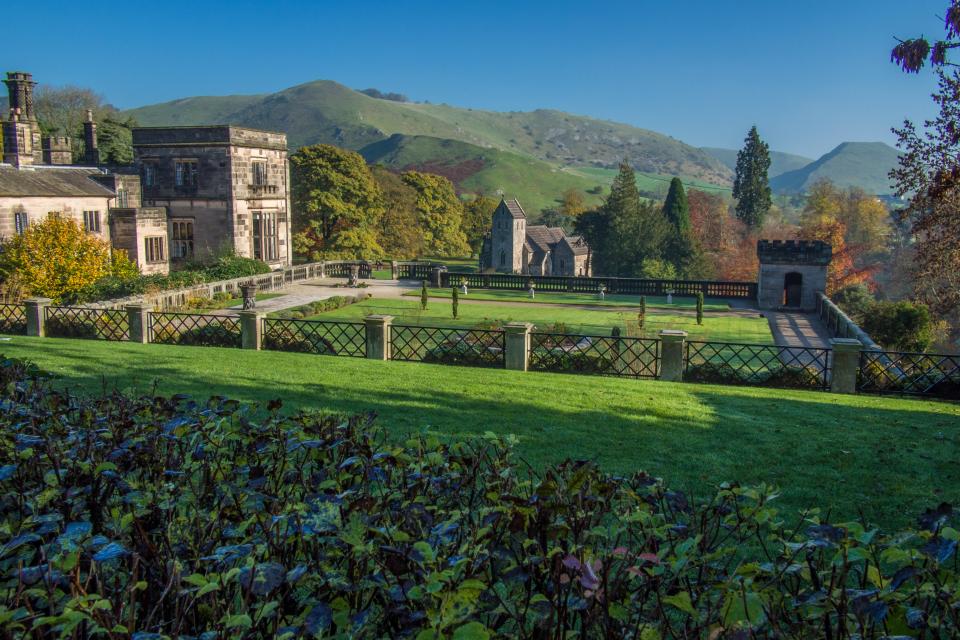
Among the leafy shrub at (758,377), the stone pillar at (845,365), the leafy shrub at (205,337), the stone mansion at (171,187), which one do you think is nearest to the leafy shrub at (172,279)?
the stone mansion at (171,187)

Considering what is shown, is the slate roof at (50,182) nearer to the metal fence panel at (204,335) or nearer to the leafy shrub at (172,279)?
the leafy shrub at (172,279)

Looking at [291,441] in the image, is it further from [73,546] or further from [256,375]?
[256,375]

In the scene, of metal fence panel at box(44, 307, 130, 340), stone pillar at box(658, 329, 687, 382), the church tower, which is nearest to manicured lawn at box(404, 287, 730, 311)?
the church tower

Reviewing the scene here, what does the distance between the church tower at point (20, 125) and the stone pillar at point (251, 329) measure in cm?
2336

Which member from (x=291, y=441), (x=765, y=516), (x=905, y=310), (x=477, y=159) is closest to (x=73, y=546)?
(x=291, y=441)

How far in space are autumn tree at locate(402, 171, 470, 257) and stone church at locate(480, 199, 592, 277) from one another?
161 inches

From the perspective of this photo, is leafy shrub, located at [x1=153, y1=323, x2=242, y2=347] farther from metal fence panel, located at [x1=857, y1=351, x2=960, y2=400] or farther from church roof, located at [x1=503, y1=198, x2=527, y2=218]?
church roof, located at [x1=503, y1=198, x2=527, y2=218]

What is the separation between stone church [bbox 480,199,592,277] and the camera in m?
81.8

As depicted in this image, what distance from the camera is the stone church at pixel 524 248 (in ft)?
268

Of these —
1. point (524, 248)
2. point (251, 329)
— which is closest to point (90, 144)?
point (251, 329)

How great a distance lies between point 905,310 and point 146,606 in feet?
99.6

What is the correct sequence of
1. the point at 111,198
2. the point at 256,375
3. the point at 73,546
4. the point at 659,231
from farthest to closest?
the point at 659,231 < the point at 111,198 < the point at 256,375 < the point at 73,546

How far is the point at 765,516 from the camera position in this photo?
448 cm

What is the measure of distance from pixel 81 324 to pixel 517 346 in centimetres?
1355
